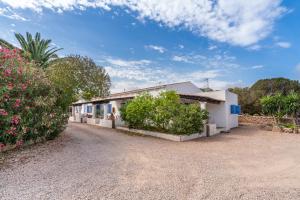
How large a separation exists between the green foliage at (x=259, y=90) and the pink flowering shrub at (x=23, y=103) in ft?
102

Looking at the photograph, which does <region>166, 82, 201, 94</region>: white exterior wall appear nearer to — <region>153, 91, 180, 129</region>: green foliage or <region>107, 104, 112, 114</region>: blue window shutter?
<region>153, 91, 180, 129</region>: green foliage

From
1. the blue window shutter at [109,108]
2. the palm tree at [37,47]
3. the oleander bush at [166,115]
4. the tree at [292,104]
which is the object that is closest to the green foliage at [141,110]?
the oleander bush at [166,115]

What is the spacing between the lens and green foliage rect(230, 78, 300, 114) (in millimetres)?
33531

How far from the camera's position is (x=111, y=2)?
1478 centimetres

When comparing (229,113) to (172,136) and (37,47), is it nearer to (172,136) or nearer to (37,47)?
(172,136)

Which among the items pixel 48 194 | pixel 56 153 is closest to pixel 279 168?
pixel 48 194

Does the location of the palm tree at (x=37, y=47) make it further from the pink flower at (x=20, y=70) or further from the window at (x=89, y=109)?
the pink flower at (x=20, y=70)

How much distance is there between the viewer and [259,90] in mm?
41438

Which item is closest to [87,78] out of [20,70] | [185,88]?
[185,88]

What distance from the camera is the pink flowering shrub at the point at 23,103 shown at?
27.5 feet

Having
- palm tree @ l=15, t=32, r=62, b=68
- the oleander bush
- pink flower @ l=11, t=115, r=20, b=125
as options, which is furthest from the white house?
pink flower @ l=11, t=115, r=20, b=125

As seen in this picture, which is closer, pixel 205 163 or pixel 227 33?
pixel 205 163

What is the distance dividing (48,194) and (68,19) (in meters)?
14.4

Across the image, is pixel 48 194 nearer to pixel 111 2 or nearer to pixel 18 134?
pixel 18 134
